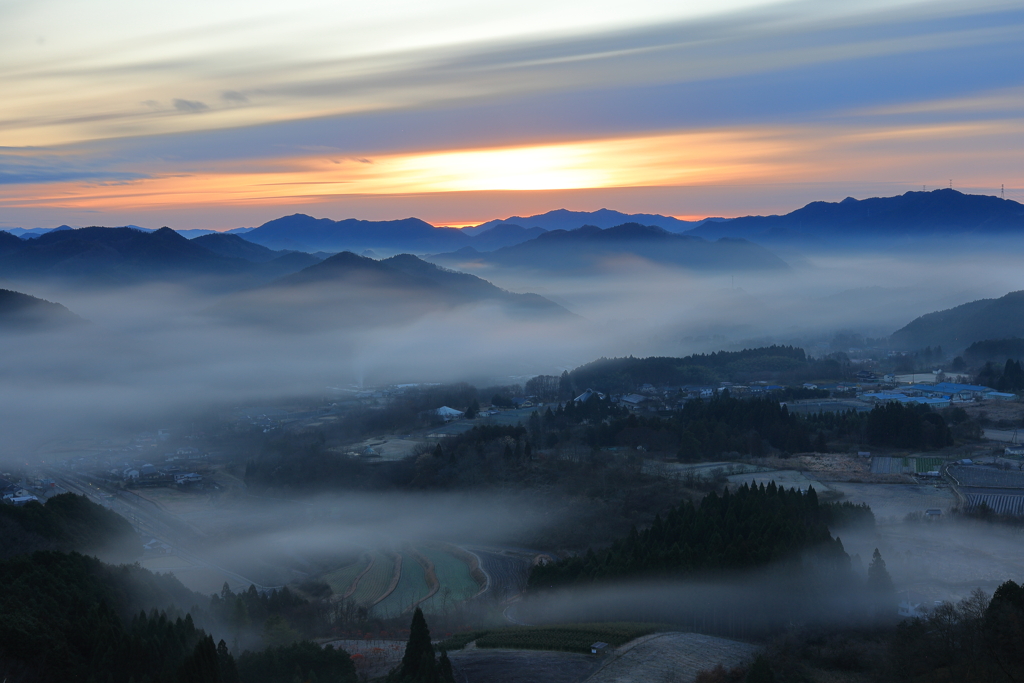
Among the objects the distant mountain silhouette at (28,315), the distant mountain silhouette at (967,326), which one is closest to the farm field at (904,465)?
the distant mountain silhouette at (967,326)

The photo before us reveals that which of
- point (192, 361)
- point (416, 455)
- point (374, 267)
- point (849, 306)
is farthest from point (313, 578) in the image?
point (849, 306)

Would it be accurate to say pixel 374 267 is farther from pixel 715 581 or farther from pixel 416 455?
pixel 715 581

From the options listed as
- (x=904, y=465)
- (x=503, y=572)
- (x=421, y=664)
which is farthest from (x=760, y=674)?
(x=904, y=465)

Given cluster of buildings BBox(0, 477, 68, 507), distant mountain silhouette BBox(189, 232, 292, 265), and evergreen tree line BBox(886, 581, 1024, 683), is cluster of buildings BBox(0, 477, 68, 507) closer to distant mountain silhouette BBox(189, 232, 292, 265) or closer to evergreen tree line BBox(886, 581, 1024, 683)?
evergreen tree line BBox(886, 581, 1024, 683)

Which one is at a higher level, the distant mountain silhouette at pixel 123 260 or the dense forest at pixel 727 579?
the distant mountain silhouette at pixel 123 260

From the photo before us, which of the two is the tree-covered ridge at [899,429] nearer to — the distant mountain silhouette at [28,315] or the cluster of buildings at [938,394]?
the cluster of buildings at [938,394]

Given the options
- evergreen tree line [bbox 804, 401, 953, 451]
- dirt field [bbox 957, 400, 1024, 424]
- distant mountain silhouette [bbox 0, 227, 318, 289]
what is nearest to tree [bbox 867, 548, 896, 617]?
evergreen tree line [bbox 804, 401, 953, 451]
